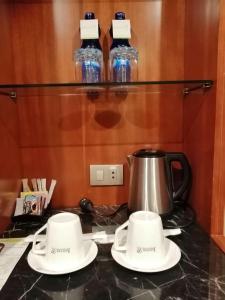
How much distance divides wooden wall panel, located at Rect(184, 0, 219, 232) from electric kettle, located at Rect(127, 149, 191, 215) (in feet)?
0.21

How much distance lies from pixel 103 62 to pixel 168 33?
279 mm

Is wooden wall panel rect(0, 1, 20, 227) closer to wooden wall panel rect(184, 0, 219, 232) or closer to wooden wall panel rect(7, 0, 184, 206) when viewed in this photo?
wooden wall panel rect(7, 0, 184, 206)

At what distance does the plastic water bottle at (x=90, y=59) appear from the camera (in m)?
0.87

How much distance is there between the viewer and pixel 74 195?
106 centimetres

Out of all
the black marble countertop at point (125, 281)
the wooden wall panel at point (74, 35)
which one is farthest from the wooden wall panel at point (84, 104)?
the black marble countertop at point (125, 281)

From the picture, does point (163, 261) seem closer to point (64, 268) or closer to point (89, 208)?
point (64, 268)

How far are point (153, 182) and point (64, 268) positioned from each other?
15.2 inches

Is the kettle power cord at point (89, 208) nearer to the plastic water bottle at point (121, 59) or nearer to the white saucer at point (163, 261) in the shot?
the white saucer at point (163, 261)

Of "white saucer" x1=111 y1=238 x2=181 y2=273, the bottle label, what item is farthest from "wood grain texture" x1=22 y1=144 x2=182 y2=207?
"white saucer" x1=111 y1=238 x2=181 y2=273

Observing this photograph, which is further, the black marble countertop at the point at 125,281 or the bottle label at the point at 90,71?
the bottle label at the point at 90,71

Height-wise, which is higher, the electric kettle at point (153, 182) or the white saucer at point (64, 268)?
the electric kettle at point (153, 182)

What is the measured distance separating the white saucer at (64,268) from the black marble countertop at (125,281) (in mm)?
21

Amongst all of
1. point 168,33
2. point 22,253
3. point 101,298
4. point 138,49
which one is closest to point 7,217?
point 22,253

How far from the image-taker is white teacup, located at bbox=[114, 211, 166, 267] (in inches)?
24.3
